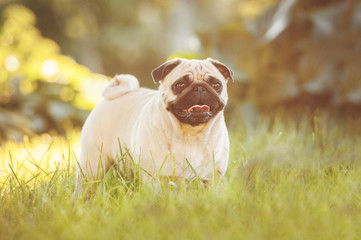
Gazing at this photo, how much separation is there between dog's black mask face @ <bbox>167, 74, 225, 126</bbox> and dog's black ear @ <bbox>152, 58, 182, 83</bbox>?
13cm

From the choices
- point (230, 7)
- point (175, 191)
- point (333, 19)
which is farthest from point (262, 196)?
point (230, 7)

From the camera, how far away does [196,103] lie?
8.46ft

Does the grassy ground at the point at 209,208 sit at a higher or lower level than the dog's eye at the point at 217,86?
lower

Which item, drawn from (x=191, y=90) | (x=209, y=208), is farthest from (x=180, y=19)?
(x=209, y=208)

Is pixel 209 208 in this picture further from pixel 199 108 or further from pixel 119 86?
pixel 119 86

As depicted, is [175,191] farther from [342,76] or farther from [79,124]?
[79,124]

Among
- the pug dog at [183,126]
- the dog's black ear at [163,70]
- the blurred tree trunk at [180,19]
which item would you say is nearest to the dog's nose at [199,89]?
the pug dog at [183,126]

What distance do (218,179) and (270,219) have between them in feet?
2.06

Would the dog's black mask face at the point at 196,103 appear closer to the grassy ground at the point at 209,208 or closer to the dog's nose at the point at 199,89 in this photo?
the dog's nose at the point at 199,89

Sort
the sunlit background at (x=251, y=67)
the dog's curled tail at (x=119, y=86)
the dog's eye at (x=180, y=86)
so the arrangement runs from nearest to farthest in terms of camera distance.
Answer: the dog's eye at (x=180, y=86) → the dog's curled tail at (x=119, y=86) → the sunlit background at (x=251, y=67)

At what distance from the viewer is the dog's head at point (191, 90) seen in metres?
2.57

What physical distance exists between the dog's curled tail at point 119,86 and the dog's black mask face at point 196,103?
754 mm

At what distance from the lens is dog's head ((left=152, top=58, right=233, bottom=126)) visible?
2570 millimetres

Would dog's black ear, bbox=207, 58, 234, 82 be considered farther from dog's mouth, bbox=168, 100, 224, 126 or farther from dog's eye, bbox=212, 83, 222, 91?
dog's mouth, bbox=168, 100, 224, 126
